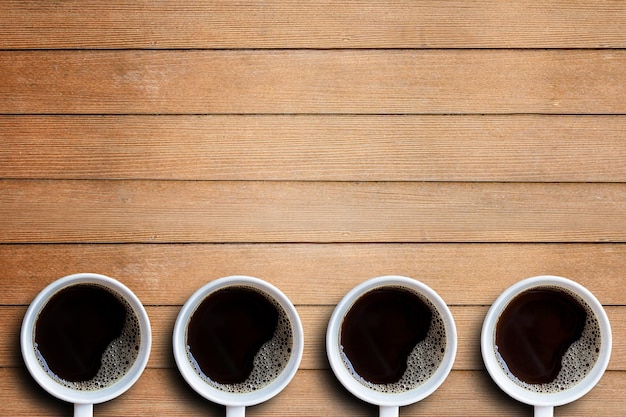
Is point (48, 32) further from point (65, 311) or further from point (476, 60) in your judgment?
point (476, 60)

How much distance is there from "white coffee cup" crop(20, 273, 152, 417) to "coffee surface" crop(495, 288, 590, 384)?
48 cm

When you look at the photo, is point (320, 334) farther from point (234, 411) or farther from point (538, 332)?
point (538, 332)

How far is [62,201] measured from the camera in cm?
88

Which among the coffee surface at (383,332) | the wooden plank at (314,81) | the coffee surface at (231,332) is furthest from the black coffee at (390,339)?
the wooden plank at (314,81)

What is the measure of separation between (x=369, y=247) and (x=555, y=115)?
32cm

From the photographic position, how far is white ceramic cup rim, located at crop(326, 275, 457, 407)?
2.79 feet

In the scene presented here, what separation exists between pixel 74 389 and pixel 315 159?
1.47 feet

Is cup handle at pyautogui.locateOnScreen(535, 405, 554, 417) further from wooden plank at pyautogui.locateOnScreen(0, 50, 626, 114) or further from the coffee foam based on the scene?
wooden plank at pyautogui.locateOnScreen(0, 50, 626, 114)

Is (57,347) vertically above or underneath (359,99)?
underneath

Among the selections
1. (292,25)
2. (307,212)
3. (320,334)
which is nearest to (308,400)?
(320,334)

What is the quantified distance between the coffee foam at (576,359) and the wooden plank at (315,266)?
4cm

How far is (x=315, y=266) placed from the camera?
2.91 ft

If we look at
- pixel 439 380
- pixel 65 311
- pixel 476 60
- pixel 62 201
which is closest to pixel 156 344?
pixel 65 311

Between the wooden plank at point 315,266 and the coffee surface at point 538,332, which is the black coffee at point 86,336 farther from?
the coffee surface at point 538,332
